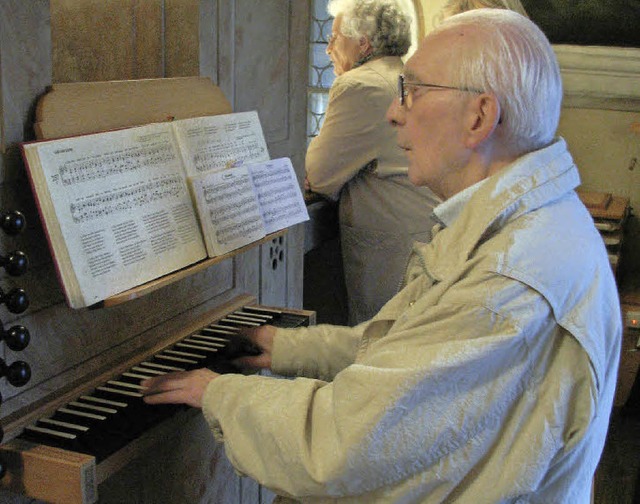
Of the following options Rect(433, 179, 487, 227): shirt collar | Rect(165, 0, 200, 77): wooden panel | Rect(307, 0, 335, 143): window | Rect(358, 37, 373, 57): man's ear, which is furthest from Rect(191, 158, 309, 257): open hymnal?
Rect(307, 0, 335, 143): window

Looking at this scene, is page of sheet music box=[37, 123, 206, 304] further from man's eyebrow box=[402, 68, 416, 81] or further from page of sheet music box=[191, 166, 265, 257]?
man's eyebrow box=[402, 68, 416, 81]

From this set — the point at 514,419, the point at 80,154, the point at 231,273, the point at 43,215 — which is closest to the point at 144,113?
the point at 80,154

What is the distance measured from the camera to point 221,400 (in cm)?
166

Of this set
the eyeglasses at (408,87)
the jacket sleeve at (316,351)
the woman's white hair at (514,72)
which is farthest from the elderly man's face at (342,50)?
the woman's white hair at (514,72)

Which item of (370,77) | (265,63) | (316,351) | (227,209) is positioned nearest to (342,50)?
(370,77)

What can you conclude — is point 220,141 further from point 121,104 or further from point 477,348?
point 477,348

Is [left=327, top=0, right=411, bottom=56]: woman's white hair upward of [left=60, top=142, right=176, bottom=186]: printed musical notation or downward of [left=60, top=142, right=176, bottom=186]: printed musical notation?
upward

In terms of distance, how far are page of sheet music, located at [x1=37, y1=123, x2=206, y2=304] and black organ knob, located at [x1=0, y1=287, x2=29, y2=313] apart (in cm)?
16

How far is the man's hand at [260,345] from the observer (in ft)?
→ 7.04

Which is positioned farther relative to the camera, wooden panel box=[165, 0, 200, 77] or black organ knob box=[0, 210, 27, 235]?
wooden panel box=[165, 0, 200, 77]

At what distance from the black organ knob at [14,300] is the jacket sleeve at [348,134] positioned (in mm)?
2043

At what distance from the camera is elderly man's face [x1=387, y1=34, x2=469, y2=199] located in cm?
162

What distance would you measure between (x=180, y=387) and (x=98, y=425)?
182 millimetres

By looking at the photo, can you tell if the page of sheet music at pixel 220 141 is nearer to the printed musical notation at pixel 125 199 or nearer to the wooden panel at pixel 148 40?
the printed musical notation at pixel 125 199
